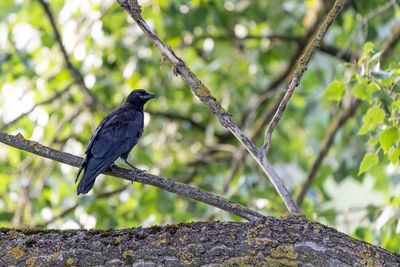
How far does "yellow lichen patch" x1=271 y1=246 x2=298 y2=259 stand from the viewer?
2021mm

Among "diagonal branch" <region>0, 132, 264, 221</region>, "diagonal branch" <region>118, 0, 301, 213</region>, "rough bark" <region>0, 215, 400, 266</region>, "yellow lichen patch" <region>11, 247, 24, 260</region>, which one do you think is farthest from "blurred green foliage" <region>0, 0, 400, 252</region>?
"yellow lichen patch" <region>11, 247, 24, 260</region>

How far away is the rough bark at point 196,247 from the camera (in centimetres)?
202

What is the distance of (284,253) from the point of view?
203 centimetres

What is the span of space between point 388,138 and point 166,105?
475 centimetres

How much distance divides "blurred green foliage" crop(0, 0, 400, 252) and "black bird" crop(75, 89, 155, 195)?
96 cm

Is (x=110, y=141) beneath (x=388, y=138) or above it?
A: above

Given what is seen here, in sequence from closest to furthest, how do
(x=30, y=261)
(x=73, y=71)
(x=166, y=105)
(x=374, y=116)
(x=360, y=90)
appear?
(x=30, y=261)
(x=374, y=116)
(x=360, y=90)
(x=73, y=71)
(x=166, y=105)

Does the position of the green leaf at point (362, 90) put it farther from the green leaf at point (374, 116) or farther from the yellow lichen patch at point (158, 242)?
the yellow lichen patch at point (158, 242)

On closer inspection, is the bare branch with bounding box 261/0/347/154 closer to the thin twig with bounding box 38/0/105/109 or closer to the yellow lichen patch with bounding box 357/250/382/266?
the yellow lichen patch with bounding box 357/250/382/266

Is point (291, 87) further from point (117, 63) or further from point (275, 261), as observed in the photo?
point (117, 63)

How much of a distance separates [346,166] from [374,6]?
178cm

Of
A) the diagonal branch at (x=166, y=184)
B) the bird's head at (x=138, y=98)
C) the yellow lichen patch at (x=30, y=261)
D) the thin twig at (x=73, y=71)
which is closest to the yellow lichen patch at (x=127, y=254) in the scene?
the yellow lichen patch at (x=30, y=261)

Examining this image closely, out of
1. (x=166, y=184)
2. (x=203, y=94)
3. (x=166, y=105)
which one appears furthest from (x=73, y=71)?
(x=166, y=184)

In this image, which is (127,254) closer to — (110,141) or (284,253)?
(284,253)
